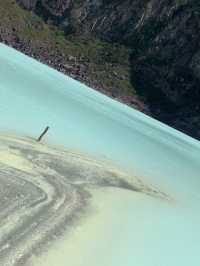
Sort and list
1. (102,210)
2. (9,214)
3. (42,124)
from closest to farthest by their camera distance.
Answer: (9,214) → (102,210) → (42,124)

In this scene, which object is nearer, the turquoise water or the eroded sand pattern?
the eroded sand pattern

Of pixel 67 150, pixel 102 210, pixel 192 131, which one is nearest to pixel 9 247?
pixel 102 210

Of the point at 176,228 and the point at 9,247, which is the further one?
the point at 176,228

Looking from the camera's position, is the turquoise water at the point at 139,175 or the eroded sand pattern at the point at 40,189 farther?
the turquoise water at the point at 139,175

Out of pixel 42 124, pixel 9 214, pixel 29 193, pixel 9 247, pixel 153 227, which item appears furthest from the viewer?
pixel 42 124

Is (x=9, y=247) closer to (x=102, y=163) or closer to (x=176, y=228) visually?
(x=176, y=228)

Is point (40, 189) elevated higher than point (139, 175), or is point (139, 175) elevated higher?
point (40, 189)

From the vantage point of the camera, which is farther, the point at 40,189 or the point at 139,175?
Answer: the point at 139,175
